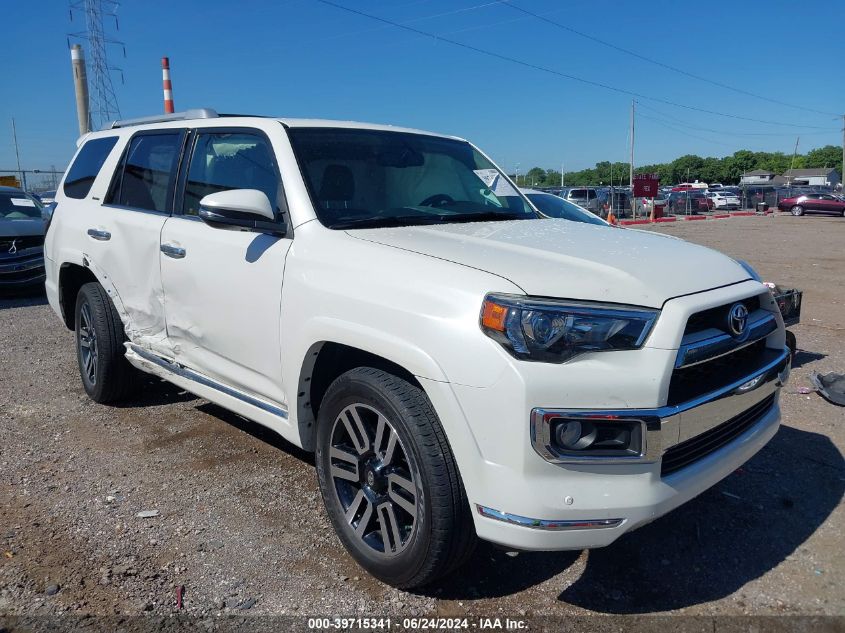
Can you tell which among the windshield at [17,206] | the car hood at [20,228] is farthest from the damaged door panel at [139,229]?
the windshield at [17,206]

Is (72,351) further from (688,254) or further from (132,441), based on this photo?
(688,254)

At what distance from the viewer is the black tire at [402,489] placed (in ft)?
7.97

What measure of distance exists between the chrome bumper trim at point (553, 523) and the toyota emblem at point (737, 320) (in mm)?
857

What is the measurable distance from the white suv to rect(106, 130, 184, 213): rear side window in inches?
1.4

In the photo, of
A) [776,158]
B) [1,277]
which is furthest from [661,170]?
[1,277]

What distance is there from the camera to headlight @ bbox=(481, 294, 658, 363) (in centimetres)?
226

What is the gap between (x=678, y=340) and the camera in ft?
7.64

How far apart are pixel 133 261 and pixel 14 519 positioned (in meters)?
1.60

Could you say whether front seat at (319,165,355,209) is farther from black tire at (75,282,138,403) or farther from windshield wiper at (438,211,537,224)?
black tire at (75,282,138,403)

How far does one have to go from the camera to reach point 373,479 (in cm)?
278

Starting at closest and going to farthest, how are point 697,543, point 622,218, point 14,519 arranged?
point 697,543 < point 14,519 < point 622,218

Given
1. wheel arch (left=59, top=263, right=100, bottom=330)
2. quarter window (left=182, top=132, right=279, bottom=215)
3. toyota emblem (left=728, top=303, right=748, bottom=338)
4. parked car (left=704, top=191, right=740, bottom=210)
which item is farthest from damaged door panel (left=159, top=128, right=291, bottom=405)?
parked car (left=704, top=191, right=740, bottom=210)

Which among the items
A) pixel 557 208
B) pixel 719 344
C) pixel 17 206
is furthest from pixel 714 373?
pixel 17 206

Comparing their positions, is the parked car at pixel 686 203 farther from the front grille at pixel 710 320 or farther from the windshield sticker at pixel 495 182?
the front grille at pixel 710 320
